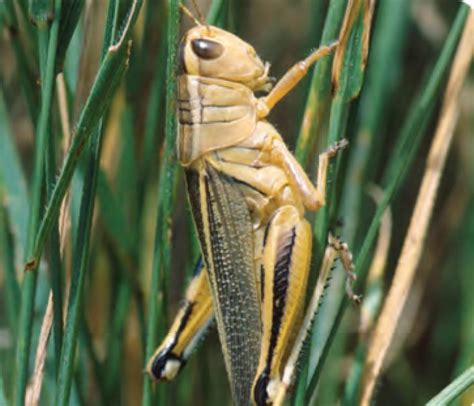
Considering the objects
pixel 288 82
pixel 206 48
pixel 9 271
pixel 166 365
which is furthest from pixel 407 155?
pixel 9 271

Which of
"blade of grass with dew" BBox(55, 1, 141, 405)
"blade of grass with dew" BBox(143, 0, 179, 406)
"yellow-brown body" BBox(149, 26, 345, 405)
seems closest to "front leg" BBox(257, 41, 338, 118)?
"yellow-brown body" BBox(149, 26, 345, 405)

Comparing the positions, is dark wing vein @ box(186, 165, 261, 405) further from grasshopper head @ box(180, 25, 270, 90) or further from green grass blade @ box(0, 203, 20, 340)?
green grass blade @ box(0, 203, 20, 340)

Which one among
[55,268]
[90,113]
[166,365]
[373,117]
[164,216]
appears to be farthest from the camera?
[373,117]

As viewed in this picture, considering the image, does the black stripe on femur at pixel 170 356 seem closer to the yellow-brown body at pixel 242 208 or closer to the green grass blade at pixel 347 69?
the yellow-brown body at pixel 242 208

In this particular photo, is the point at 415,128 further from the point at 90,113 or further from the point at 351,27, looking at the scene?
the point at 90,113

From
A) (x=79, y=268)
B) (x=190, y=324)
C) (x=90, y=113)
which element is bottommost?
(x=190, y=324)

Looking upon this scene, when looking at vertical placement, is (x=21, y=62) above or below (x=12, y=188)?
above

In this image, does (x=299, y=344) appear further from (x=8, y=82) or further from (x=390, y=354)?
(x=8, y=82)
